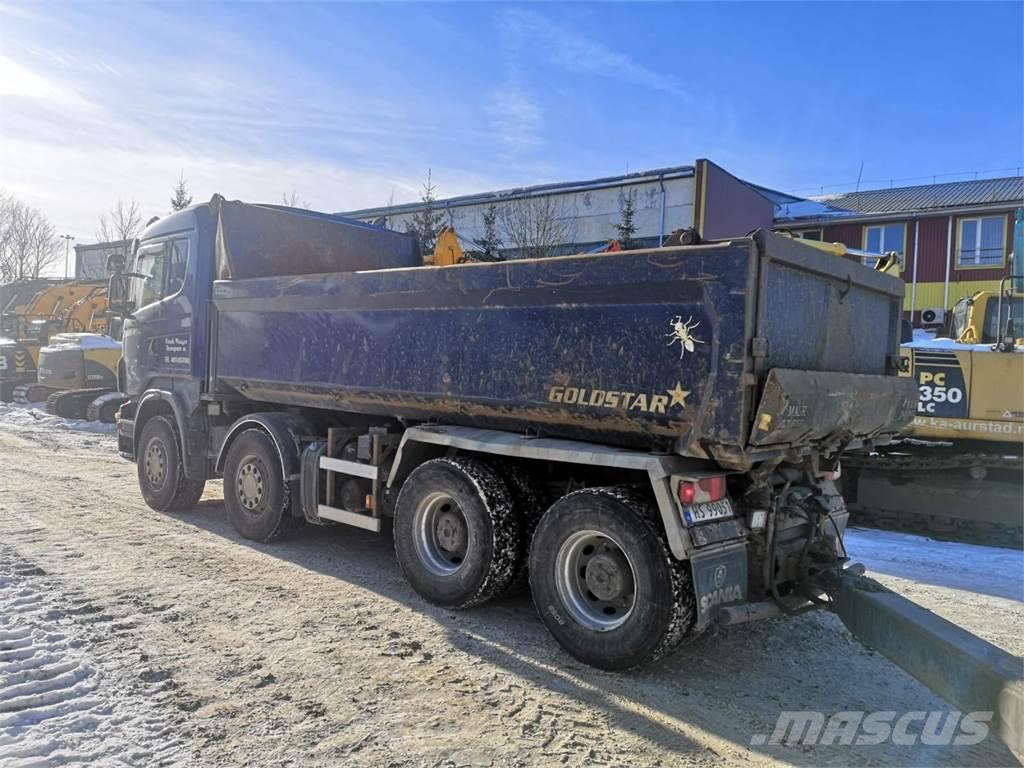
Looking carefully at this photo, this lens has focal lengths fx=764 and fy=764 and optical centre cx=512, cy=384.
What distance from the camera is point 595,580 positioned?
4605 mm

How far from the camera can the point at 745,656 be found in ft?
15.8

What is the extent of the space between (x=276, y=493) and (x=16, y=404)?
57.8 ft

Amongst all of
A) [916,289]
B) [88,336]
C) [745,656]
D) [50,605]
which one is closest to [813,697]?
[745,656]

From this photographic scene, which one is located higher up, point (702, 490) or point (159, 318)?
point (159, 318)

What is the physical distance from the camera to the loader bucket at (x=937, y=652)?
3.28 meters

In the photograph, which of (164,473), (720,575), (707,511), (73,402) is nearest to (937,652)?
(720,575)

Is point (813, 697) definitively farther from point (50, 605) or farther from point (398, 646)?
point (50, 605)

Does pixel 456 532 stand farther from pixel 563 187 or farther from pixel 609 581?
pixel 563 187

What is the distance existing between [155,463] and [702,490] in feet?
21.9

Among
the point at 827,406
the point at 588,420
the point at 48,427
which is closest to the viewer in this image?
the point at 827,406

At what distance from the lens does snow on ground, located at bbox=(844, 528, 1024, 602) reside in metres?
6.62

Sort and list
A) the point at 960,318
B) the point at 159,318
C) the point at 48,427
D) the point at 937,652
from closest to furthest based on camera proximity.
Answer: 1. the point at 937,652
2. the point at 159,318
3. the point at 960,318
4. the point at 48,427

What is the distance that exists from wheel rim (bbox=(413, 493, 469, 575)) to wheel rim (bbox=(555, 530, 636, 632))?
0.98 metres

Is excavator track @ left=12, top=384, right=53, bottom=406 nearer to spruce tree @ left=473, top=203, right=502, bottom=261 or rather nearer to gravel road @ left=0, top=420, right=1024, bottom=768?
spruce tree @ left=473, top=203, right=502, bottom=261
